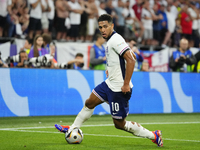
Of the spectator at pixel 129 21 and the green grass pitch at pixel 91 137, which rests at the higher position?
the spectator at pixel 129 21

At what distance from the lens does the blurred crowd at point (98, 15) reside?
13.2m

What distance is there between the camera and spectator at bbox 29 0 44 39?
13.4m

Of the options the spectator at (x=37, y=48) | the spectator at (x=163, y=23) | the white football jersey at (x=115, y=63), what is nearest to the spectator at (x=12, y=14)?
the spectator at (x=37, y=48)

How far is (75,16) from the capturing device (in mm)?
14492

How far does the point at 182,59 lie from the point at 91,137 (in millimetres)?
7223

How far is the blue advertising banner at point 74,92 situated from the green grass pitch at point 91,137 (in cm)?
86

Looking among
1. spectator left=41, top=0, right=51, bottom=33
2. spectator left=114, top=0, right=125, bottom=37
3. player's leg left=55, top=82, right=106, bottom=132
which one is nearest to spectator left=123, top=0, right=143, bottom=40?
spectator left=114, top=0, right=125, bottom=37

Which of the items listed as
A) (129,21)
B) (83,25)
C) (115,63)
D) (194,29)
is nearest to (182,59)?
(129,21)

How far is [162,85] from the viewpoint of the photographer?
41.2 ft

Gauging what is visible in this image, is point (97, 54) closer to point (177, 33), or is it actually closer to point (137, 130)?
point (137, 130)

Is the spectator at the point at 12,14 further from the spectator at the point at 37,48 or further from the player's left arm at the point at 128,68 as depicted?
the player's left arm at the point at 128,68

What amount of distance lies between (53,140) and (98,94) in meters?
1.22

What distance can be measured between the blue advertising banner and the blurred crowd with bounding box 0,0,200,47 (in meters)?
2.97

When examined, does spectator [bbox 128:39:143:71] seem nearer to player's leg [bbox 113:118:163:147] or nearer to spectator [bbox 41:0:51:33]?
spectator [bbox 41:0:51:33]
